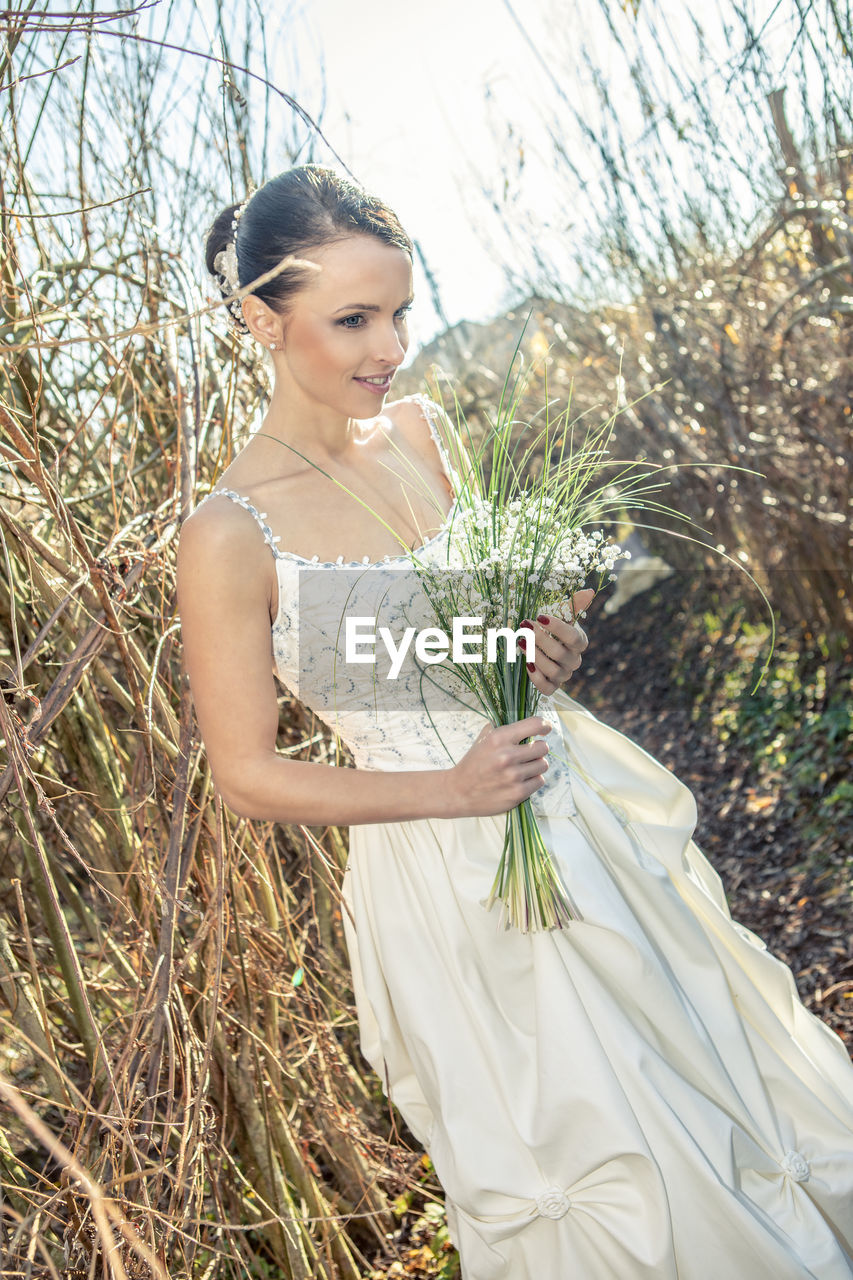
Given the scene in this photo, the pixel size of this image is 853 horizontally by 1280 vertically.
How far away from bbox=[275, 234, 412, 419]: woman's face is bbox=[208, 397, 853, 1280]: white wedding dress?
9.2 inches

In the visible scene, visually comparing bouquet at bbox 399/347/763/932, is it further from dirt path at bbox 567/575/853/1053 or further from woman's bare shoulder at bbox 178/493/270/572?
dirt path at bbox 567/575/853/1053

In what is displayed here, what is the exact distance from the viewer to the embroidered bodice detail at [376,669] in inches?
68.6

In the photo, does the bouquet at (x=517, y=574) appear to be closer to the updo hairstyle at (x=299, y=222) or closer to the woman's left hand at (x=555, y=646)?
the woman's left hand at (x=555, y=646)

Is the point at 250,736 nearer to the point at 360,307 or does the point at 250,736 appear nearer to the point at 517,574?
the point at 517,574

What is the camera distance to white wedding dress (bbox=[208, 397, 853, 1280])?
155 cm

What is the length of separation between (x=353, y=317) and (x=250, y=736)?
0.70m

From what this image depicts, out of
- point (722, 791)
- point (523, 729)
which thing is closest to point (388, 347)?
point (523, 729)

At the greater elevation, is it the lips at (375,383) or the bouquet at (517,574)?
the lips at (375,383)

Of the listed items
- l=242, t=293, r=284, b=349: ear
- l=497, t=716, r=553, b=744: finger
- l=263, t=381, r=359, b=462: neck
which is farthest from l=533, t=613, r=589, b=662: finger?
l=242, t=293, r=284, b=349: ear

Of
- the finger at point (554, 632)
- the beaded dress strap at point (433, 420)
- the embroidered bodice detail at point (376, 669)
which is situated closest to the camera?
the finger at point (554, 632)

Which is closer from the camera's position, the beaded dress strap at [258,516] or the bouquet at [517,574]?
the bouquet at [517,574]

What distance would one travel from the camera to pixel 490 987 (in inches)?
67.7

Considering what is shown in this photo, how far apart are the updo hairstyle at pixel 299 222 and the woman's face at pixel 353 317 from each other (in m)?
0.02
